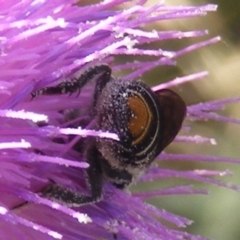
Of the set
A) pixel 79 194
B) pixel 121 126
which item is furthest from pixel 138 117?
pixel 79 194

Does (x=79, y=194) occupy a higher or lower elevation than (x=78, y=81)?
lower

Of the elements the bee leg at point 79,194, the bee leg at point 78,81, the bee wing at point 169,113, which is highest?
the bee leg at point 78,81

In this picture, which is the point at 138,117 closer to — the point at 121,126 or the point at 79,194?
the point at 121,126

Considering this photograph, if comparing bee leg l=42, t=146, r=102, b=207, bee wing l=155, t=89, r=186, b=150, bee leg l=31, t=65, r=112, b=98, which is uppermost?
bee leg l=31, t=65, r=112, b=98

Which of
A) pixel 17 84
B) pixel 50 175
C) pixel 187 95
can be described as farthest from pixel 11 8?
pixel 187 95
